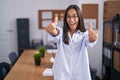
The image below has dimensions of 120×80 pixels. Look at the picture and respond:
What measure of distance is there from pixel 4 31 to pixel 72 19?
15.1ft

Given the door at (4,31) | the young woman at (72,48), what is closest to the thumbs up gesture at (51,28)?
the young woman at (72,48)

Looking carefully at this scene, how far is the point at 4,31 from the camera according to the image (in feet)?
18.7

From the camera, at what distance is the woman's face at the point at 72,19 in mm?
1408

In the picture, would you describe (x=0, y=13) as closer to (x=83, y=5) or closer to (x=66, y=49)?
(x=83, y=5)

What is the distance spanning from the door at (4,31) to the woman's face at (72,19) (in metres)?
4.51

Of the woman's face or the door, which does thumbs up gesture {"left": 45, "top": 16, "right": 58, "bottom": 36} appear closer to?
the woman's face

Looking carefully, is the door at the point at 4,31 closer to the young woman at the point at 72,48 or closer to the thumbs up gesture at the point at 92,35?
the young woman at the point at 72,48

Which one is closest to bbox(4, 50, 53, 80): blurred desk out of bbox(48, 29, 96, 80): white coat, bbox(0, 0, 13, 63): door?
bbox(48, 29, 96, 80): white coat

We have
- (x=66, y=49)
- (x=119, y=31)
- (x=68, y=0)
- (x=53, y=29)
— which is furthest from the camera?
(x=68, y=0)

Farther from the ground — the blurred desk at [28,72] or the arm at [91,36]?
the arm at [91,36]

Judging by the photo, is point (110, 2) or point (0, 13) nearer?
point (110, 2)

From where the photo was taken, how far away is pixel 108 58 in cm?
439

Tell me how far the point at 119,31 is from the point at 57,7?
235cm

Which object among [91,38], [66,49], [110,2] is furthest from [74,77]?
[110,2]
